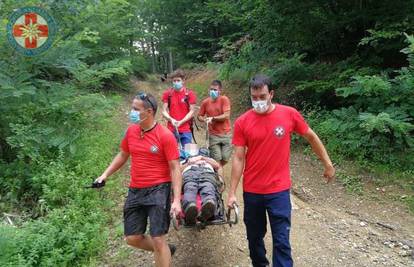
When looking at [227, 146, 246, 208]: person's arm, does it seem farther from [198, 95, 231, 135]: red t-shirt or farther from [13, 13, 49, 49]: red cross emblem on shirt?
[13, 13, 49, 49]: red cross emblem on shirt

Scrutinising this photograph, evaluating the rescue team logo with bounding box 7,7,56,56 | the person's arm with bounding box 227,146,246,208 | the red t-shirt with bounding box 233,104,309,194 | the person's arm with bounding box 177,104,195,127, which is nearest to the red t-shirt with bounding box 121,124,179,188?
the person's arm with bounding box 227,146,246,208

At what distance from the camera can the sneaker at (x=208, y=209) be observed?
14.5 feet

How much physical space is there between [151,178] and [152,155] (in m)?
0.25

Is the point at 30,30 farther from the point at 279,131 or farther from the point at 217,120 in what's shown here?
the point at 279,131

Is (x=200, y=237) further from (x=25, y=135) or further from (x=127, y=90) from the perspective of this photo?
(x=127, y=90)

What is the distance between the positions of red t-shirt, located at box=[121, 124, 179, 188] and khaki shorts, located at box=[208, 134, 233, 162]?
2967 millimetres

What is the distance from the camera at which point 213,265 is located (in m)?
5.10

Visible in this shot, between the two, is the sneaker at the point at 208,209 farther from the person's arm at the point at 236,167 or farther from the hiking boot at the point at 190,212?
the person's arm at the point at 236,167

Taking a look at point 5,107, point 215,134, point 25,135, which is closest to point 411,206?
point 215,134

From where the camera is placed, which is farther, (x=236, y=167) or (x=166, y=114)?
(x=166, y=114)

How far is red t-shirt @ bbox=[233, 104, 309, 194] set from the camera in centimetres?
412

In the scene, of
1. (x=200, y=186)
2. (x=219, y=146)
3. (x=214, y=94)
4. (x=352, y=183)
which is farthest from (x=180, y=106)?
(x=352, y=183)

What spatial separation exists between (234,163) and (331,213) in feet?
11.1

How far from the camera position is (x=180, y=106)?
282 inches
